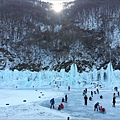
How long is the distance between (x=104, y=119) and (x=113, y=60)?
46668 millimetres

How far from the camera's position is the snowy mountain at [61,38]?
6175cm

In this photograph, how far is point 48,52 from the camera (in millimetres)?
68375

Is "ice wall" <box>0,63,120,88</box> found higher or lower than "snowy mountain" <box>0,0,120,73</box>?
lower

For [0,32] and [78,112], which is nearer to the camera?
[78,112]

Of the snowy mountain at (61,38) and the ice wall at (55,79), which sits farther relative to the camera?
the snowy mountain at (61,38)

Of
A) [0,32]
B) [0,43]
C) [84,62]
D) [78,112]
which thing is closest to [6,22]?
[0,32]

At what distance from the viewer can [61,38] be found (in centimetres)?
7281

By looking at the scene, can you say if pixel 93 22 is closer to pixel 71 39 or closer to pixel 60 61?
pixel 71 39

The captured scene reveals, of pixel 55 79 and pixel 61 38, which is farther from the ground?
pixel 61 38

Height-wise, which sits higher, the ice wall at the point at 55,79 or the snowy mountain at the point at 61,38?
the snowy mountain at the point at 61,38

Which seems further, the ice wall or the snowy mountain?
the snowy mountain

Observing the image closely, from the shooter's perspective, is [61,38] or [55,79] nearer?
[55,79]

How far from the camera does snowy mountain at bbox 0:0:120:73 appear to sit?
2431 inches

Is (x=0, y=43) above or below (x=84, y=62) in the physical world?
above
